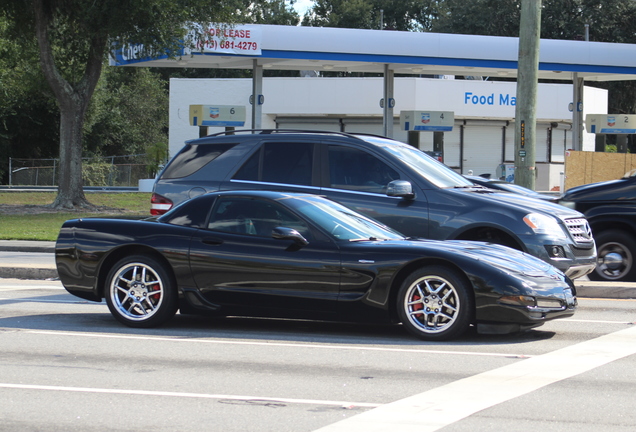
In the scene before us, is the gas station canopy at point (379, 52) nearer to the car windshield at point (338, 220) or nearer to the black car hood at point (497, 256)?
the car windshield at point (338, 220)

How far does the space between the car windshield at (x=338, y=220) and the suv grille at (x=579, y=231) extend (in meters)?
2.64

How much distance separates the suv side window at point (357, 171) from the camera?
35.2 ft

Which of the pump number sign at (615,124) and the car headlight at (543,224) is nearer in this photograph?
the car headlight at (543,224)

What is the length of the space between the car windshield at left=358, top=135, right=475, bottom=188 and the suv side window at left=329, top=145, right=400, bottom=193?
236 mm

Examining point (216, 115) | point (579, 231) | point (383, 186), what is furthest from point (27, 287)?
point (216, 115)

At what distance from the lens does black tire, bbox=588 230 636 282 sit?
12.1 metres

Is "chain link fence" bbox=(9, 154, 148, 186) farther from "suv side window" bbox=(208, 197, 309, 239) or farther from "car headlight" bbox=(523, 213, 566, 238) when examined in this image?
"suv side window" bbox=(208, 197, 309, 239)

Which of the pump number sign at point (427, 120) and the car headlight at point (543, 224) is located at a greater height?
the pump number sign at point (427, 120)

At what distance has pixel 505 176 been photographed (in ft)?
140

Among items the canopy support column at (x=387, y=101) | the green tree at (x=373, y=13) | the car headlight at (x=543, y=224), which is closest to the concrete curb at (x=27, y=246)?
the car headlight at (x=543, y=224)

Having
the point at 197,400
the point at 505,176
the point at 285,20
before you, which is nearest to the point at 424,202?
the point at 197,400

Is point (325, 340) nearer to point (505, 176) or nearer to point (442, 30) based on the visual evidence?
point (505, 176)

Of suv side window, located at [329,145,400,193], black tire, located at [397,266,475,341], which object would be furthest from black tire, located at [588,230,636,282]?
black tire, located at [397,266,475,341]

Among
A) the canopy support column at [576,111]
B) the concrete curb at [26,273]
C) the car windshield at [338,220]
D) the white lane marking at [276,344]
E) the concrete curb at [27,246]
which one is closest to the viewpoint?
the white lane marking at [276,344]
